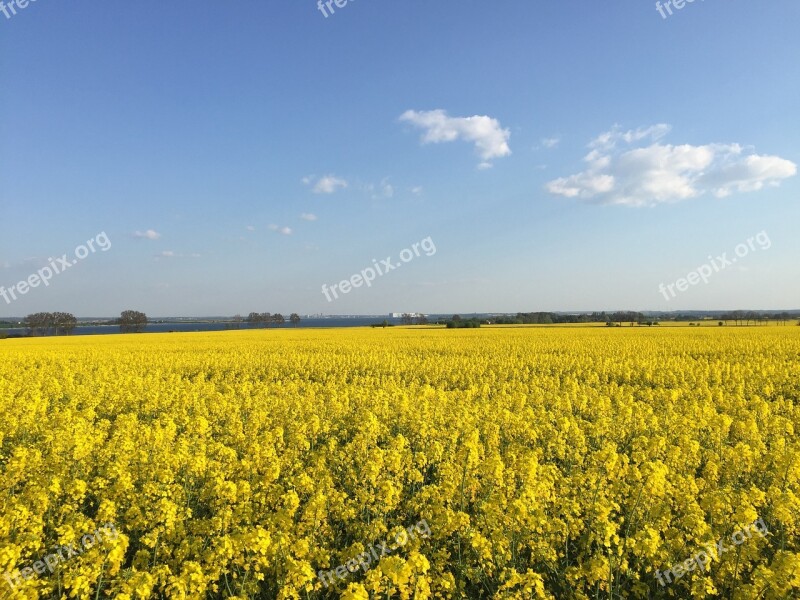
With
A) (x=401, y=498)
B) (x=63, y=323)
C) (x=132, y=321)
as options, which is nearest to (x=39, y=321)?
(x=63, y=323)

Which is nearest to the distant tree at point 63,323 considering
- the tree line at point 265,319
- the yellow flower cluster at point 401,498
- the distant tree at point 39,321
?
the distant tree at point 39,321

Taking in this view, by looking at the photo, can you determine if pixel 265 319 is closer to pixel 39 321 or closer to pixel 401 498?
pixel 39 321

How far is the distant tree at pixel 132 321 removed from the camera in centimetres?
10831

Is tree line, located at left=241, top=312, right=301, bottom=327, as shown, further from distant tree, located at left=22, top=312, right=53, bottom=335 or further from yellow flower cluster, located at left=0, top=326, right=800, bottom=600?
yellow flower cluster, located at left=0, top=326, right=800, bottom=600

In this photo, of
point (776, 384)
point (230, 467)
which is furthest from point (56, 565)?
point (776, 384)

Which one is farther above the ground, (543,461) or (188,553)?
(188,553)

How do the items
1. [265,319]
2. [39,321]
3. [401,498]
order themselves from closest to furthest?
Answer: [401,498] < [39,321] < [265,319]

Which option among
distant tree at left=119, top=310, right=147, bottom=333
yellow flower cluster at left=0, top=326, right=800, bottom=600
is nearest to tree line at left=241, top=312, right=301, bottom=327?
distant tree at left=119, top=310, right=147, bottom=333

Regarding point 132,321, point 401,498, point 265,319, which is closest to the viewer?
point 401,498

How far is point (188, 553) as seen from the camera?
419 cm

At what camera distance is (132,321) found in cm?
11144

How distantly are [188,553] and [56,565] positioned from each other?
3.74 ft

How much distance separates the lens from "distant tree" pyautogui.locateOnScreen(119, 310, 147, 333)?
355 ft

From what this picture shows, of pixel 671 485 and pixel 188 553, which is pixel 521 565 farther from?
pixel 188 553
